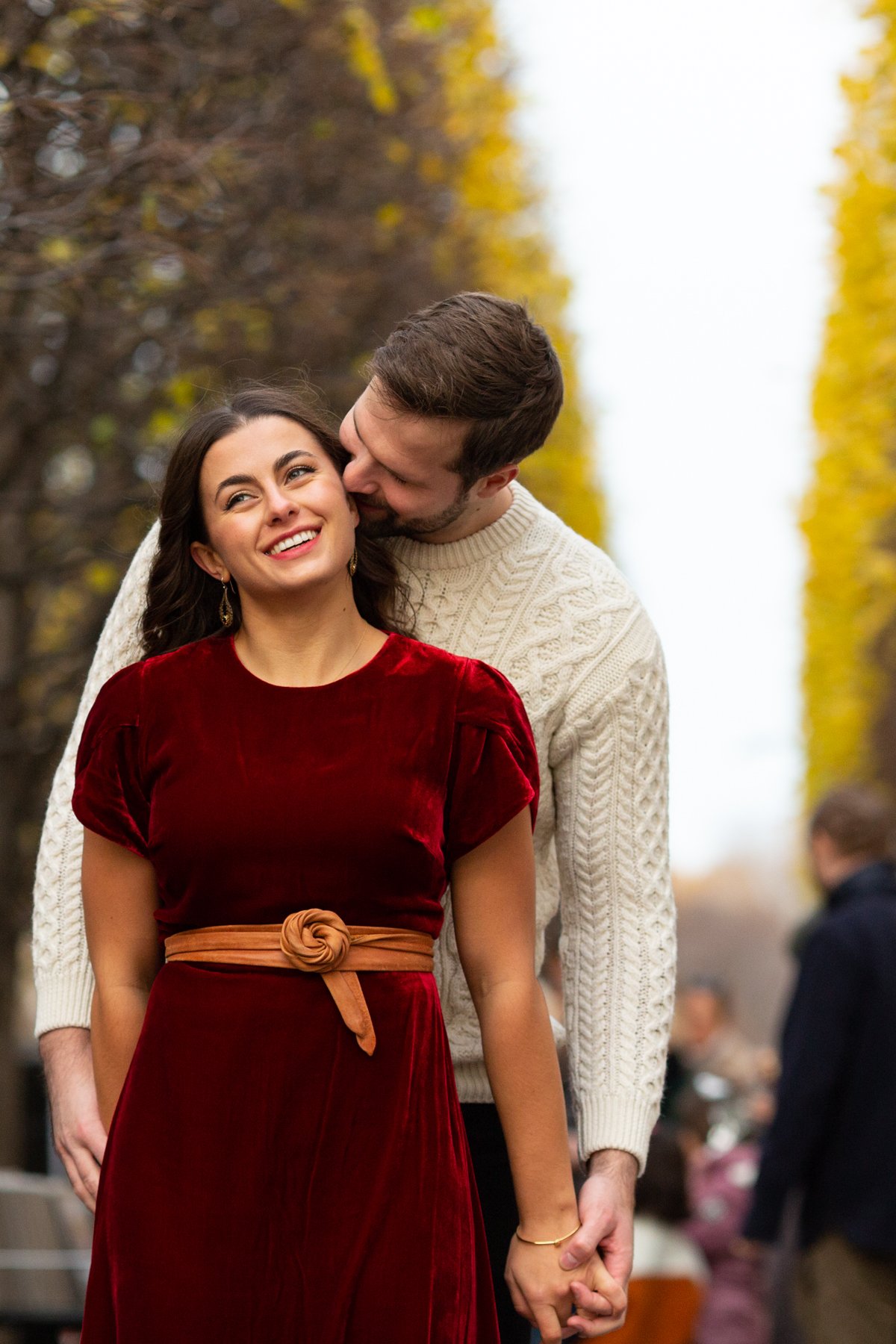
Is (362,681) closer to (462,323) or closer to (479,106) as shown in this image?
(462,323)

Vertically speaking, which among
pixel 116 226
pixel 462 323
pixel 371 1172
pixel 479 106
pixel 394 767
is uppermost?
pixel 479 106

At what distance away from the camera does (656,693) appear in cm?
328

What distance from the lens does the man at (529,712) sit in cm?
297

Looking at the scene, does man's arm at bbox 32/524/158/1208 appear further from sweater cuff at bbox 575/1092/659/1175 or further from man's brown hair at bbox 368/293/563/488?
sweater cuff at bbox 575/1092/659/1175

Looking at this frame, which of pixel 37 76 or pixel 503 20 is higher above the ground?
pixel 503 20

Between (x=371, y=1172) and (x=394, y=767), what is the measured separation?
55cm

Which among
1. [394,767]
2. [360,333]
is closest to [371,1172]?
[394,767]

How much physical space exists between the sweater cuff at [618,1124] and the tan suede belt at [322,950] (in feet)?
1.97

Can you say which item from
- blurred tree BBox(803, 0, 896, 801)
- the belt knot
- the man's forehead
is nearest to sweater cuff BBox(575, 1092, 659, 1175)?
the belt knot

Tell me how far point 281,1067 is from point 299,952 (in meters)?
0.16

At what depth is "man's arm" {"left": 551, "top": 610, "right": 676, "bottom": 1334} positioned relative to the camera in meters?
3.19

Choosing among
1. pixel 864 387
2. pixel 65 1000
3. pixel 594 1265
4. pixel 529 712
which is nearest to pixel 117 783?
pixel 65 1000

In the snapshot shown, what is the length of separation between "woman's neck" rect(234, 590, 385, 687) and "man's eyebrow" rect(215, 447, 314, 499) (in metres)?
0.17

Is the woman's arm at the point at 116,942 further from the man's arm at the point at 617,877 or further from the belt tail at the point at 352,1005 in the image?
the man's arm at the point at 617,877
